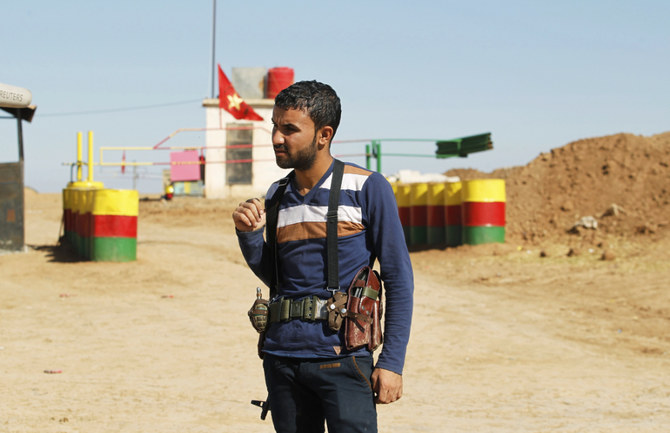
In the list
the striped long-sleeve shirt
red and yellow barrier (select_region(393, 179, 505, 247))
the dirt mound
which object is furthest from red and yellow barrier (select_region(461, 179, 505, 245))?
the striped long-sleeve shirt

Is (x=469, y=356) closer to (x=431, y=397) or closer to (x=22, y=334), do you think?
(x=431, y=397)

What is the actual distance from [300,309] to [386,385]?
394 mm

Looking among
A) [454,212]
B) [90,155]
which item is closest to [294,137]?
[454,212]

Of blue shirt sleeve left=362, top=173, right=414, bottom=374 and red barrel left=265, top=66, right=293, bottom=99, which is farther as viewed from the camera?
red barrel left=265, top=66, right=293, bottom=99

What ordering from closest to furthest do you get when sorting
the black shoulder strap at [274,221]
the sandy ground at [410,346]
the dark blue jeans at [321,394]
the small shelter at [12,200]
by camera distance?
the dark blue jeans at [321,394]
the black shoulder strap at [274,221]
the sandy ground at [410,346]
the small shelter at [12,200]

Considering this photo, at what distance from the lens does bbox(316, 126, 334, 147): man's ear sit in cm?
289

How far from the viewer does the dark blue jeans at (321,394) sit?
107 inches

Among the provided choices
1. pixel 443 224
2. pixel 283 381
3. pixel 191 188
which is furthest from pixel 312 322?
pixel 191 188

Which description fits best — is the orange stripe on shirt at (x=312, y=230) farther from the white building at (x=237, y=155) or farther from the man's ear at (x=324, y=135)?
the white building at (x=237, y=155)

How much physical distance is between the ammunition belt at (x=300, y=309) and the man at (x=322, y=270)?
0.07 ft

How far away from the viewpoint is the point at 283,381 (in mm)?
2814

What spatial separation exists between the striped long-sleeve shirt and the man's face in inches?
4.5

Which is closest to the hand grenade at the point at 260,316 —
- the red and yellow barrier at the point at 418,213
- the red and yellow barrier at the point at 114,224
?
the red and yellow barrier at the point at 114,224

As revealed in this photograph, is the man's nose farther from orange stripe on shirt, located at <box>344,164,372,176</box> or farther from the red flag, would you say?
the red flag
